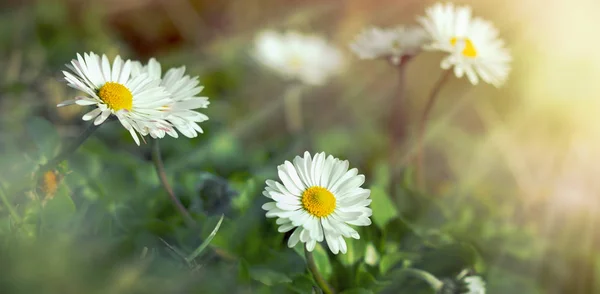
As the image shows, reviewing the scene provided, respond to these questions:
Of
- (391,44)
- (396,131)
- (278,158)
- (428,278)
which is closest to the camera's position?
(428,278)

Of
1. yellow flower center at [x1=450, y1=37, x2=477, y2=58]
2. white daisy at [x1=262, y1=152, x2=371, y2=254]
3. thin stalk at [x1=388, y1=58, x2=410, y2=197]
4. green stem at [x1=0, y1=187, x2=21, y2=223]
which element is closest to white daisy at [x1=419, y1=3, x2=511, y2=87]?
yellow flower center at [x1=450, y1=37, x2=477, y2=58]

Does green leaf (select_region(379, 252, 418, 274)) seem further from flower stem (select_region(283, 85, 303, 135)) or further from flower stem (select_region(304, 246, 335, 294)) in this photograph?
flower stem (select_region(283, 85, 303, 135))

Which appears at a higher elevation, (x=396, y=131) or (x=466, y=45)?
(x=396, y=131)

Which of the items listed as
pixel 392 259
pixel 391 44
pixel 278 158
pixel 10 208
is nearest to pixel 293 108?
pixel 278 158

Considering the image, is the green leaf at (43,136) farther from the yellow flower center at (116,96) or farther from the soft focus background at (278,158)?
the yellow flower center at (116,96)

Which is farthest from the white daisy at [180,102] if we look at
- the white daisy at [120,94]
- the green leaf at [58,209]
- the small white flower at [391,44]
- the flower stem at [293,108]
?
the flower stem at [293,108]

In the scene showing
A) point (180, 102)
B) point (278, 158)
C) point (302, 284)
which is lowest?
point (302, 284)

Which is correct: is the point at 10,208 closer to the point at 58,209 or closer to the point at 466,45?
the point at 58,209
